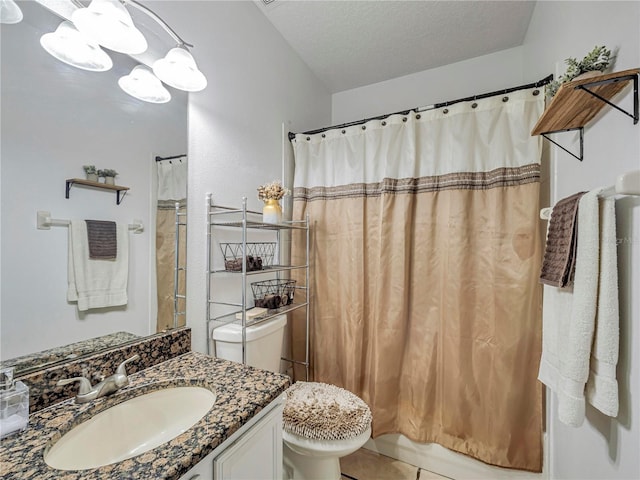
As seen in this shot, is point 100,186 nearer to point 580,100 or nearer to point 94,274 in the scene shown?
point 94,274

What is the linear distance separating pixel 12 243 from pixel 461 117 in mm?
1974

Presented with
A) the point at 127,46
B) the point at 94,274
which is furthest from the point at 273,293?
the point at 127,46

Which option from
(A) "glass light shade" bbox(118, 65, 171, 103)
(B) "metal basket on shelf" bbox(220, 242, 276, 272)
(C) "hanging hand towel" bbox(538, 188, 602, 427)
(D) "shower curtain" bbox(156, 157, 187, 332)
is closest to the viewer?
(C) "hanging hand towel" bbox(538, 188, 602, 427)

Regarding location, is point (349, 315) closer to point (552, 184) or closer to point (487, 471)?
point (487, 471)

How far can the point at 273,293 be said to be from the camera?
1744 millimetres

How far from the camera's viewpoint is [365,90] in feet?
7.89

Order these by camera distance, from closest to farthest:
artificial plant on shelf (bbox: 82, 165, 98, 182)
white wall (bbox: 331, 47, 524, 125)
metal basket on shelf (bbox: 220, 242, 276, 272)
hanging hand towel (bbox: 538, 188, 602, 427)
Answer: hanging hand towel (bbox: 538, 188, 602, 427) < artificial plant on shelf (bbox: 82, 165, 98, 182) < metal basket on shelf (bbox: 220, 242, 276, 272) < white wall (bbox: 331, 47, 524, 125)

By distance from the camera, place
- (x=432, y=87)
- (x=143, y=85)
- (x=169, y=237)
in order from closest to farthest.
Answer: (x=143, y=85) → (x=169, y=237) → (x=432, y=87)

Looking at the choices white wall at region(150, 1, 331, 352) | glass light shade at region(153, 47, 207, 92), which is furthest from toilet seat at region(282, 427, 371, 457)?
glass light shade at region(153, 47, 207, 92)

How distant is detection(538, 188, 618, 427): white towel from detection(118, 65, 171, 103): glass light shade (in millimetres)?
1591

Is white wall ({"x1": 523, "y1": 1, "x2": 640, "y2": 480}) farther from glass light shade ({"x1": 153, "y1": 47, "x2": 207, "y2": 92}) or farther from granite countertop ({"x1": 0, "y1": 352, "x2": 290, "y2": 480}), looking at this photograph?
glass light shade ({"x1": 153, "y1": 47, "x2": 207, "y2": 92})

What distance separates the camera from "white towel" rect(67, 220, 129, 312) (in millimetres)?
884

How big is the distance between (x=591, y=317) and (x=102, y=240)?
1576 millimetres

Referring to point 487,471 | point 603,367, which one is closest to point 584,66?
point 603,367
